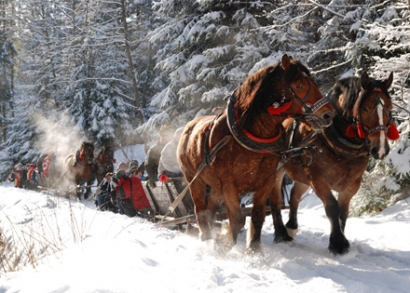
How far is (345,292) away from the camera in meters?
2.73

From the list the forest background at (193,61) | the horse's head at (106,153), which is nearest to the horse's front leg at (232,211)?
the forest background at (193,61)

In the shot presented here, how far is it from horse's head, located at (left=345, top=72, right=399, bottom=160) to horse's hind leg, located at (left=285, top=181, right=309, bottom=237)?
1.60 m

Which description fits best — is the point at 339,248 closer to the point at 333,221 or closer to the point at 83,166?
the point at 333,221

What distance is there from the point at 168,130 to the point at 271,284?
5.37 meters

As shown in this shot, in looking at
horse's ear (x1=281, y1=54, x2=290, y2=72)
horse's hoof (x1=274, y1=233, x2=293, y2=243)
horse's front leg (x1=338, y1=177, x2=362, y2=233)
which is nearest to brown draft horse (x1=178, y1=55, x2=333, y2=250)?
horse's ear (x1=281, y1=54, x2=290, y2=72)

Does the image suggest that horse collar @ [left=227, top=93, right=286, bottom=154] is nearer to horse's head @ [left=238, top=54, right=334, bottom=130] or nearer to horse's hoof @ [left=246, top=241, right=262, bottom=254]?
horse's head @ [left=238, top=54, right=334, bottom=130]

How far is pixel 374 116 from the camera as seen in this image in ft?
12.8

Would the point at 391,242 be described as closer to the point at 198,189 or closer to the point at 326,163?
the point at 326,163

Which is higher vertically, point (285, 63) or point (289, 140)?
point (285, 63)

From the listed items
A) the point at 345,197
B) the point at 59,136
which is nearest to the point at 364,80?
the point at 345,197

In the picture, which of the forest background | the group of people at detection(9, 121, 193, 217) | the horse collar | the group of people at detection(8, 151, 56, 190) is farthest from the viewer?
the group of people at detection(8, 151, 56, 190)

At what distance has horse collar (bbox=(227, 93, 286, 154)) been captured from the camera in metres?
3.84

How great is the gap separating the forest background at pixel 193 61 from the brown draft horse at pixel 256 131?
2711 mm

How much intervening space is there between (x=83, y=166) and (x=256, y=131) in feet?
33.5
